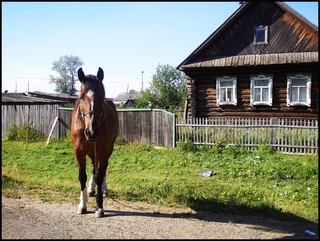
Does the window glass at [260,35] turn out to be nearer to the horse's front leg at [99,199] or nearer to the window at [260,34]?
the window at [260,34]

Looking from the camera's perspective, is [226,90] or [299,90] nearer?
[299,90]

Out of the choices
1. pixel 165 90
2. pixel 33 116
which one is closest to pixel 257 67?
pixel 33 116

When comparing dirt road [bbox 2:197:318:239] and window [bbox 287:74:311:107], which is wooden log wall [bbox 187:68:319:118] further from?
dirt road [bbox 2:197:318:239]

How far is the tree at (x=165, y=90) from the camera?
3922cm

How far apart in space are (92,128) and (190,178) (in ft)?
15.1

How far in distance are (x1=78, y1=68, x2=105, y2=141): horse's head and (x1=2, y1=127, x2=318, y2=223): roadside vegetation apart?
2.16m

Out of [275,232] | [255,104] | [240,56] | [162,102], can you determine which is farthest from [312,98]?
[162,102]

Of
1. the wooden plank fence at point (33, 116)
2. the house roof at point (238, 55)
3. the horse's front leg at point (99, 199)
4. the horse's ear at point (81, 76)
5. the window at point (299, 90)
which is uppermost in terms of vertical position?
the house roof at point (238, 55)

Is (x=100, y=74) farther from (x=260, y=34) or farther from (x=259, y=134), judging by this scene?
(x=260, y=34)

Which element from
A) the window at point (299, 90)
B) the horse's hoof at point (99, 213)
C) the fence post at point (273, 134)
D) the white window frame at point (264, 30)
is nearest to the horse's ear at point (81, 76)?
the horse's hoof at point (99, 213)

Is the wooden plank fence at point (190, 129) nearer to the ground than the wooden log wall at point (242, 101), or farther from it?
nearer to the ground

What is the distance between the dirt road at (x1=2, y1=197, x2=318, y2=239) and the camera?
13.4ft

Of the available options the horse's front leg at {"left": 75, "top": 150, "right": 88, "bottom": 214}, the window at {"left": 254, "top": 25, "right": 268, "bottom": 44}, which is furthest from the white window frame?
the horse's front leg at {"left": 75, "top": 150, "right": 88, "bottom": 214}

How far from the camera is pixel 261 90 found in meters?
17.2
